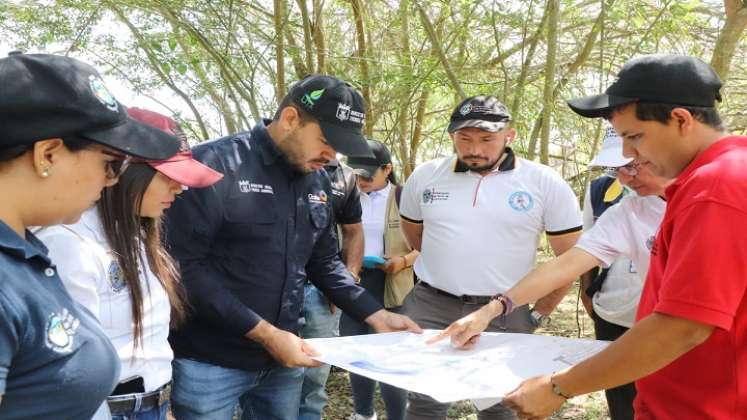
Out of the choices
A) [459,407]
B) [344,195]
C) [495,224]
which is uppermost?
[344,195]

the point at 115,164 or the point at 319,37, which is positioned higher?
the point at 319,37

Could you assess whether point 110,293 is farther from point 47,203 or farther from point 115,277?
point 47,203

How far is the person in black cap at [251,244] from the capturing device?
2.09 meters

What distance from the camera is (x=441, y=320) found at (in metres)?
3.02

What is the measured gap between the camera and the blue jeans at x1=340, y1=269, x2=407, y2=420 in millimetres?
3588

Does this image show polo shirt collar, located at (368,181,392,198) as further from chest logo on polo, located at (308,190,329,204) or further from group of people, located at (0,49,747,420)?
chest logo on polo, located at (308,190,329,204)

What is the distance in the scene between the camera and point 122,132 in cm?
113

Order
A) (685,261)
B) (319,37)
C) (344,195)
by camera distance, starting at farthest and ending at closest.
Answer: (319,37)
(344,195)
(685,261)

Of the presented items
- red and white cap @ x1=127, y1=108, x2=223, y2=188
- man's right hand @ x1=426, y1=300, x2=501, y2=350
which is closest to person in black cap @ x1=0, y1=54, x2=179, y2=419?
red and white cap @ x1=127, y1=108, x2=223, y2=188

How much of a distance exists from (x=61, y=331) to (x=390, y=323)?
1616 millimetres

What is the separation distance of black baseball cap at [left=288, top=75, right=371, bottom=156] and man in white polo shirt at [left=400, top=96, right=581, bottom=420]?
0.87 metres

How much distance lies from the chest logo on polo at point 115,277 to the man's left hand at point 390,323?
1.16m

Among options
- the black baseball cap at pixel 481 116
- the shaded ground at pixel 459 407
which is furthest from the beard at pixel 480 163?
the shaded ground at pixel 459 407

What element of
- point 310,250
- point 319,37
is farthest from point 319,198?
point 319,37
